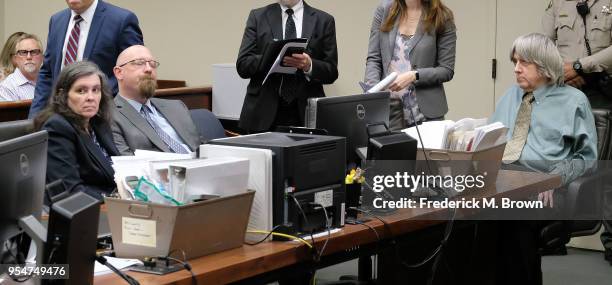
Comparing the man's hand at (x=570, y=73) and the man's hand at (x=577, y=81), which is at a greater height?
the man's hand at (x=570, y=73)

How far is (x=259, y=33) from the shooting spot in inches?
191

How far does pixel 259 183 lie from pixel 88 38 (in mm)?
2054

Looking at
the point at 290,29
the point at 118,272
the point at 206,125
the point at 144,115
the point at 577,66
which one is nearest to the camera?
the point at 118,272

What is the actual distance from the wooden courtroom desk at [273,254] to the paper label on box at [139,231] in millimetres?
121

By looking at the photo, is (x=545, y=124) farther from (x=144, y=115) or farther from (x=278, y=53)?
(x=144, y=115)

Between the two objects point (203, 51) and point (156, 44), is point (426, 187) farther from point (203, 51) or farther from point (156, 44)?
point (156, 44)

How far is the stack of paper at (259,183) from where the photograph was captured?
2822 mm

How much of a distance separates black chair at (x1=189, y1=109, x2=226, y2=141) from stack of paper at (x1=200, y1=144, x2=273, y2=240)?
153 centimetres

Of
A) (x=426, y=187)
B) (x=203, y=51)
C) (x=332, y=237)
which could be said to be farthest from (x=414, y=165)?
(x=203, y=51)

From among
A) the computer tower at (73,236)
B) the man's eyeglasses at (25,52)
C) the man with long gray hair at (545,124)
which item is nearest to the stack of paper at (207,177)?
the computer tower at (73,236)

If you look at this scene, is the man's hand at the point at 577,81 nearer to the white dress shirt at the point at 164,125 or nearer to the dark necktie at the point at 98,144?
the white dress shirt at the point at 164,125

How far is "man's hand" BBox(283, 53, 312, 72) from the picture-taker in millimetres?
4527

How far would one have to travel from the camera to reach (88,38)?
4551mm

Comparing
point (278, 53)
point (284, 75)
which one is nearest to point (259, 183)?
point (278, 53)
